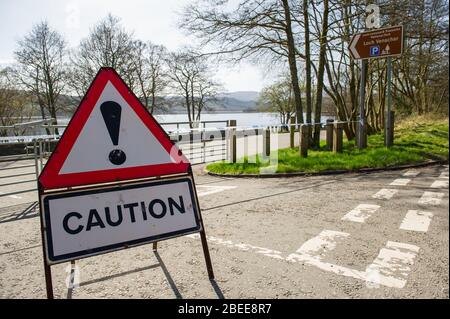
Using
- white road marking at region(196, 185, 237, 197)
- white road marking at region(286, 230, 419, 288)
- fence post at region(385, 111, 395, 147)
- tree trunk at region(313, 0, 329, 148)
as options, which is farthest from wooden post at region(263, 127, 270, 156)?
white road marking at region(286, 230, 419, 288)

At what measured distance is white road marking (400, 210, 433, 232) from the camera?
451 centimetres

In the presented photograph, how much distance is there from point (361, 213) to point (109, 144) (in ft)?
13.6

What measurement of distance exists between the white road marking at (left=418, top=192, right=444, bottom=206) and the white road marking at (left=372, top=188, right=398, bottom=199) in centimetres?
52

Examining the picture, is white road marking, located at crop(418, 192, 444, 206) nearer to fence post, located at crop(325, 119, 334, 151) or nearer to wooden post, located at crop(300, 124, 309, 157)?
wooden post, located at crop(300, 124, 309, 157)

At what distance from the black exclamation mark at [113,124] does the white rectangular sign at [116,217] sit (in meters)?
0.25

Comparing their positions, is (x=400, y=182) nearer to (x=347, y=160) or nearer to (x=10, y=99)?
(x=347, y=160)

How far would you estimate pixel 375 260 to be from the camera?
3529 millimetres

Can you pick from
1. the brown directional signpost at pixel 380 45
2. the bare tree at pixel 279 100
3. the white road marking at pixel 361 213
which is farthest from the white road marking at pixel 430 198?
the bare tree at pixel 279 100

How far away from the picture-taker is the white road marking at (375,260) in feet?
10.2

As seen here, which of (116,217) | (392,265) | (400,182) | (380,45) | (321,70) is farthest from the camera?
(321,70)

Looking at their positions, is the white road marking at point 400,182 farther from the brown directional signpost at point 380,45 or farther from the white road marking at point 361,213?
the brown directional signpost at point 380,45

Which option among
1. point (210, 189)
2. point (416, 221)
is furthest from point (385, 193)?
point (210, 189)
